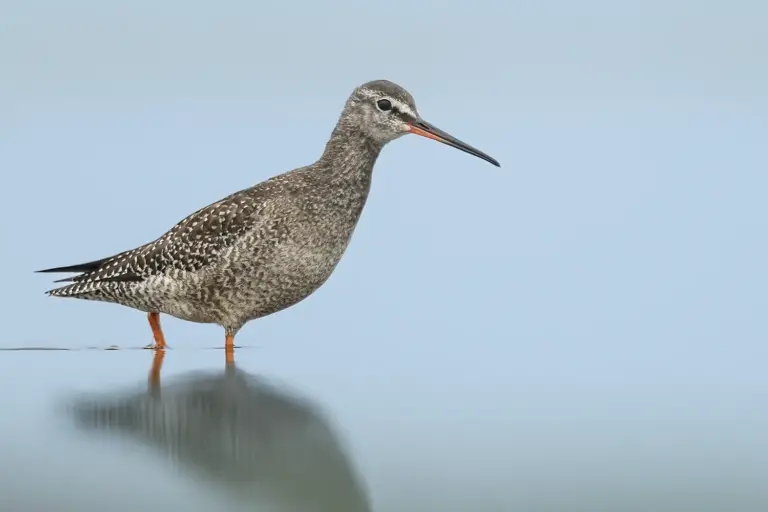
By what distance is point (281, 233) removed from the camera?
14469 millimetres

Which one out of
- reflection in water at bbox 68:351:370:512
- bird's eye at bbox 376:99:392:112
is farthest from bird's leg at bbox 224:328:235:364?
bird's eye at bbox 376:99:392:112

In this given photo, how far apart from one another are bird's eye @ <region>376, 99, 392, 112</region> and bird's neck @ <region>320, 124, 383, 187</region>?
0.44m

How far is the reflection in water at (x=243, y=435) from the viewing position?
8.84m

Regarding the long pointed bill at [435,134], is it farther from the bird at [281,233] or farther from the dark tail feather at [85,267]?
the dark tail feather at [85,267]

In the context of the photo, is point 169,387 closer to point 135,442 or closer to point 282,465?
Answer: point 135,442

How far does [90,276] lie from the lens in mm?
16016

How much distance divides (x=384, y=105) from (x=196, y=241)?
3079mm

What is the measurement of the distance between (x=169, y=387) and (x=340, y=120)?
4.40 metres

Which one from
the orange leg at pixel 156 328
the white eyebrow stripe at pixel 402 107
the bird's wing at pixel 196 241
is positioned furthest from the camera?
the orange leg at pixel 156 328

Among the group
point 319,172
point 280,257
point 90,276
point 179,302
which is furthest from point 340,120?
point 90,276

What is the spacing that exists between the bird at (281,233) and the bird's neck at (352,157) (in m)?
0.01

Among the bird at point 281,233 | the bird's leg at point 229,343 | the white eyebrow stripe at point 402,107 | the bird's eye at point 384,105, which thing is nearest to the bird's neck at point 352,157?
the bird at point 281,233

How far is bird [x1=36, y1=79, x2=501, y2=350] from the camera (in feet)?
47.5

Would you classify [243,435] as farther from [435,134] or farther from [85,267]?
[85,267]
